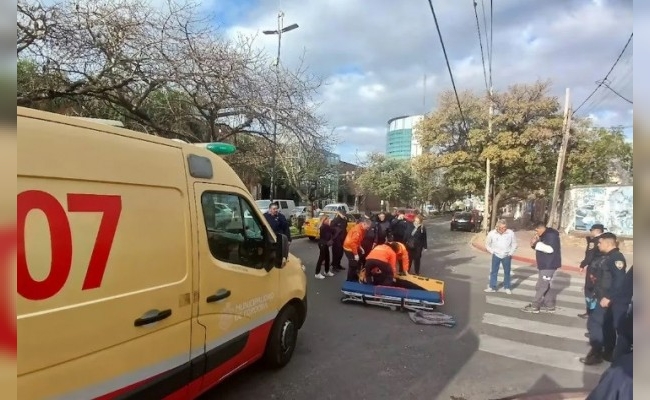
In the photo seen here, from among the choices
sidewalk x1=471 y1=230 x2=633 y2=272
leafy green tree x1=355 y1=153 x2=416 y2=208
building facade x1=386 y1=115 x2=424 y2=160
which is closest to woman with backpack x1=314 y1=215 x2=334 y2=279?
sidewalk x1=471 y1=230 x2=633 y2=272

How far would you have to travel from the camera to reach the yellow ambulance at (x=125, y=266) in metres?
1.98

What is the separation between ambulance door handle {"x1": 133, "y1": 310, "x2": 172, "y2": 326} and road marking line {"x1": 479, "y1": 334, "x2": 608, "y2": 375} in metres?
4.15

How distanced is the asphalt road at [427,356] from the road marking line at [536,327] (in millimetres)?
16

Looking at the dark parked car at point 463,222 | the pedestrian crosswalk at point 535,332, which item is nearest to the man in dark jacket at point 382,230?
the pedestrian crosswalk at point 535,332

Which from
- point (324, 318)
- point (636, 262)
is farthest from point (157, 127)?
point (636, 262)

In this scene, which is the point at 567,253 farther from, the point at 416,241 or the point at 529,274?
the point at 416,241

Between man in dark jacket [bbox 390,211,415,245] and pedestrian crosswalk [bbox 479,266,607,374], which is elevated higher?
man in dark jacket [bbox 390,211,415,245]

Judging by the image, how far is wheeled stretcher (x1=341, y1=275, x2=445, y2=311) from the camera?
6.86 meters

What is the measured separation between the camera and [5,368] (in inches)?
46.5

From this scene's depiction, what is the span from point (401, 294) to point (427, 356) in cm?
189

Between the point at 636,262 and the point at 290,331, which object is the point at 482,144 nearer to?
the point at 290,331

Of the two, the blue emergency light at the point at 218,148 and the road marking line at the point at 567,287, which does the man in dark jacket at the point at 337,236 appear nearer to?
the road marking line at the point at 567,287

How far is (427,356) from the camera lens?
5031 mm

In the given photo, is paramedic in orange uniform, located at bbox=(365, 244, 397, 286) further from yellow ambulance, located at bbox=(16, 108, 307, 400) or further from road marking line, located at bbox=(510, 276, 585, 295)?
road marking line, located at bbox=(510, 276, 585, 295)
